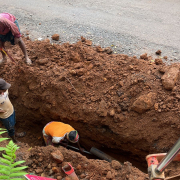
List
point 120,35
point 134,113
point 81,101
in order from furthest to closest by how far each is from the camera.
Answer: point 120,35 → point 81,101 → point 134,113

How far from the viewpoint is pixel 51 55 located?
12.8 feet

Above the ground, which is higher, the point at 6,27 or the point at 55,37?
the point at 6,27

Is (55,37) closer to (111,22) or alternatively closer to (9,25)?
(9,25)

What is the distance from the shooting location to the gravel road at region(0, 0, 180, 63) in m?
4.68

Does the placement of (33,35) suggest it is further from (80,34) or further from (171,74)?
(171,74)

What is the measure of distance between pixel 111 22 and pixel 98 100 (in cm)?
318

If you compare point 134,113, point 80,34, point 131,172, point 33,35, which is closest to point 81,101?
point 134,113

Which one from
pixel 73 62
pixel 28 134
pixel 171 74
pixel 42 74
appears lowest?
pixel 28 134

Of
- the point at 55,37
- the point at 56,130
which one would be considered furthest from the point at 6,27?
the point at 56,130

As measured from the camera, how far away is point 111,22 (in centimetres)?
554

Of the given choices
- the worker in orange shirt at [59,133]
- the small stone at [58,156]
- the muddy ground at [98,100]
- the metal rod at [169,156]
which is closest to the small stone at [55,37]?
the muddy ground at [98,100]

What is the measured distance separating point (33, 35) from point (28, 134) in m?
2.80

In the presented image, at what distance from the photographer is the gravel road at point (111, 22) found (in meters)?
4.68

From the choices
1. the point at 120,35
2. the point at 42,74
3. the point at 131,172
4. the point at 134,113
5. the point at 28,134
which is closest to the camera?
the point at 131,172
